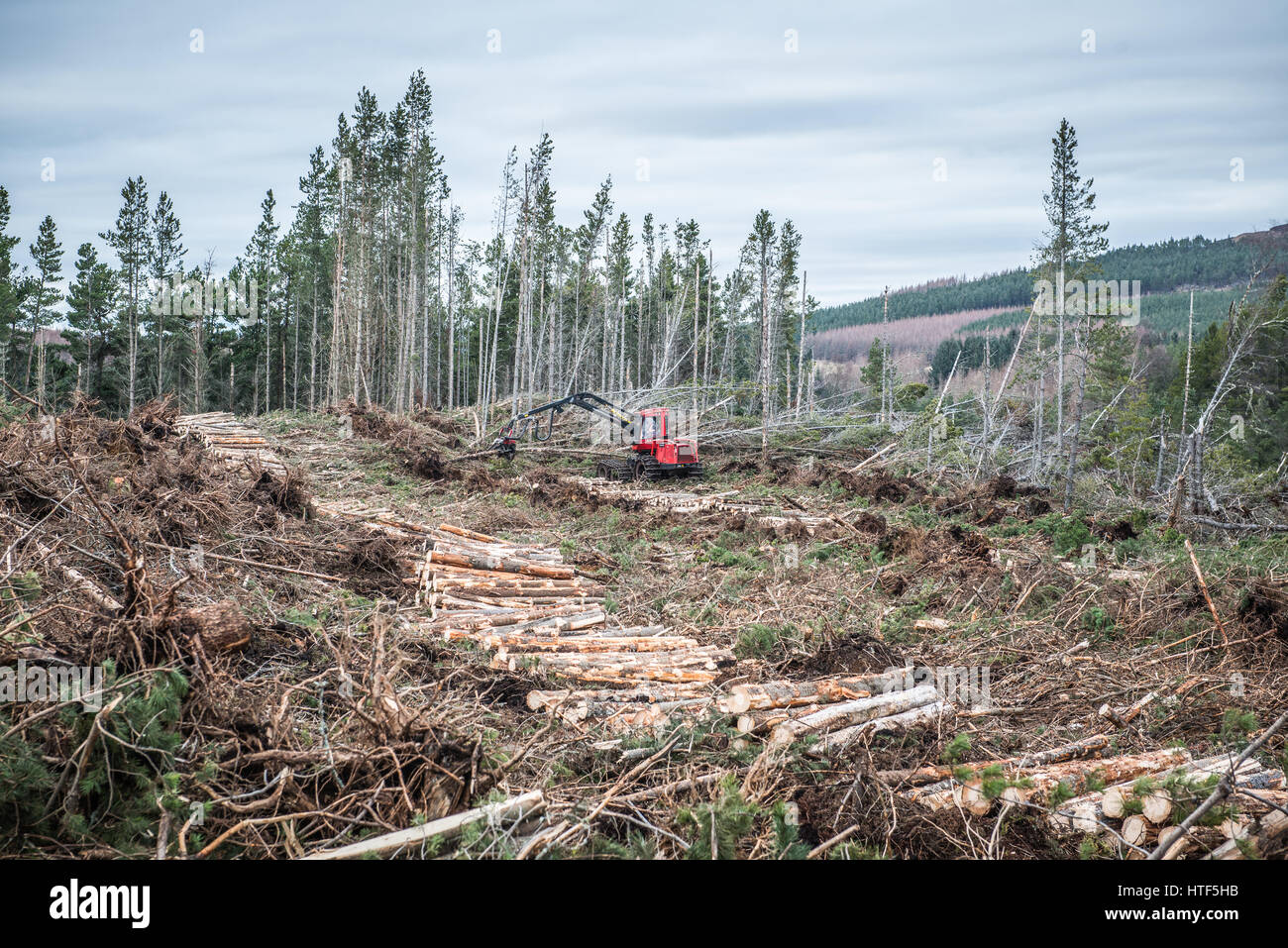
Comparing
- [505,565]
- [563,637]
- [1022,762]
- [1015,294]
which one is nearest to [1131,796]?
[1022,762]

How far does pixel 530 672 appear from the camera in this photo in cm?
548

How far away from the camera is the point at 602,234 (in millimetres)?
37656

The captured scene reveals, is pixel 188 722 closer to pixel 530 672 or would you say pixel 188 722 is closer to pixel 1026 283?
pixel 530 672

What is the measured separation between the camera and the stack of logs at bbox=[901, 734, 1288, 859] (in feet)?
10.9

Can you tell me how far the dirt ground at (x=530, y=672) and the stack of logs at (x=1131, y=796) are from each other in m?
0.14

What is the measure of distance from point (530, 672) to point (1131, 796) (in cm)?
372

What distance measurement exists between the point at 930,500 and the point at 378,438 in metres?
12.8

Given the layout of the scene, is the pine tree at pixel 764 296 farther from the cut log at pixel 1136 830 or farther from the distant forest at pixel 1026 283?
the cut log at pixel 1136 830

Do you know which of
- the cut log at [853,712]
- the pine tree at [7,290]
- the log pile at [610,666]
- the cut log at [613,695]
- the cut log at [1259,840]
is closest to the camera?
the cut log at [1259,840]

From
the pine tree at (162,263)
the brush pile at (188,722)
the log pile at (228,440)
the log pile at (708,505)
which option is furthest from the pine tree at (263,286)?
the brush pile at (188,722)

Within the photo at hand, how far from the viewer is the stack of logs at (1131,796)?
3.32 metres

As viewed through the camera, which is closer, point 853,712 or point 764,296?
point 853,712
